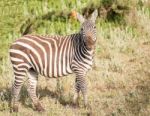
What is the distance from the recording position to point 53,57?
9891 mm

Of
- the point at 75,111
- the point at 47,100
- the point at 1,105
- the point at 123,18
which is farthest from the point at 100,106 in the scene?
the point at 123,18

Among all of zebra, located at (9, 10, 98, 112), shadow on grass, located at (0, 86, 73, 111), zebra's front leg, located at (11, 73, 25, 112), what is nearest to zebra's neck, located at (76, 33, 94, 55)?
zebra, located at (9, 10, 98, 112)

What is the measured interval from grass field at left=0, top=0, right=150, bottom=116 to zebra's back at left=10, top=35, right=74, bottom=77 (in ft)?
→ 2.45

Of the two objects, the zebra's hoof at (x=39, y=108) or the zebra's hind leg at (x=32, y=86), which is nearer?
the zebra's hoof at (x=39, y=108)

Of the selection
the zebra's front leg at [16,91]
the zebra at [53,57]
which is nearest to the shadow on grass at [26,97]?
the zebra's front leg at [16,91]

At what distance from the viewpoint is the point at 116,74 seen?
11703mm

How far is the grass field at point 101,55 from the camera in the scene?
9938 mm

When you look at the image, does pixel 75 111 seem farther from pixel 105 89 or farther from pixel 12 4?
pixel 12 4

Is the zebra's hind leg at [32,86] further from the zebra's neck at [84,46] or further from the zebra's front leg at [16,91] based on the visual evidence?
the zebra's neck at [84,46]

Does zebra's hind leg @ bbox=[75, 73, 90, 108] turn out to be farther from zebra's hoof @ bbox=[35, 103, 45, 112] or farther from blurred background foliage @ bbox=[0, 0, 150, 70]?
blurred background foliage @ bbox=[0, 0, 150, 70]

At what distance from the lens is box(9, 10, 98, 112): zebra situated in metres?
9.74

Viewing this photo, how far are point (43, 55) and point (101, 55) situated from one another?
11.6 feet

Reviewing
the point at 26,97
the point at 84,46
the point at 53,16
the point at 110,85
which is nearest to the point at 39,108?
the point at 26,97

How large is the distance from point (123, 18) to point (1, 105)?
6.14 m
